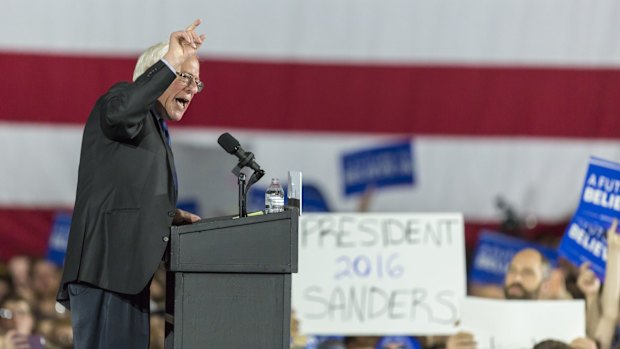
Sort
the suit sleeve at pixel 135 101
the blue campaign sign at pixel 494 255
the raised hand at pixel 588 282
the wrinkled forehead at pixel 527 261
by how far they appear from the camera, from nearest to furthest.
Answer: the suit sleeve at pixel 135 101
the raised hand at pixel 588 282
the wrinkled forehead at pixel 527 261
the blue campaign sign at pixel 494 255

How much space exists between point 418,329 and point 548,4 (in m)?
2.28

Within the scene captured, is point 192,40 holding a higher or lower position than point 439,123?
lower

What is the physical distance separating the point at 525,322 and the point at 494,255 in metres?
1.14

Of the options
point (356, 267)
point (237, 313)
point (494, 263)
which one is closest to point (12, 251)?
point (356, 267)

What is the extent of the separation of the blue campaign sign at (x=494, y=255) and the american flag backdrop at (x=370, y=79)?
1.03ft

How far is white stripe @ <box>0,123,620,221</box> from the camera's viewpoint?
688 centimetres

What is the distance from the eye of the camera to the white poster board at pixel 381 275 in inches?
225

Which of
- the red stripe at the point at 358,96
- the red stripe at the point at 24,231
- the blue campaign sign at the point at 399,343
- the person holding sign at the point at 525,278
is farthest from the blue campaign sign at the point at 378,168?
the red stripe at the point at 24,231

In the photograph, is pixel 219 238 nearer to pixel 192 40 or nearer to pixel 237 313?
pixel 237 313

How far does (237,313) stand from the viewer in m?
3.06

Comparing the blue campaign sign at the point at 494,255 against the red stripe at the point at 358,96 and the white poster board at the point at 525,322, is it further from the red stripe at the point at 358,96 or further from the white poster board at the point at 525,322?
the white poster board at the point at 525,322

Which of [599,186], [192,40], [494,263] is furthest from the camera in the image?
[494,263]

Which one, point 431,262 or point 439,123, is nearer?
point 431,262

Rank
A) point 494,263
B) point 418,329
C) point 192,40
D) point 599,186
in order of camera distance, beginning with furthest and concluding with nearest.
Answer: point 494,263 < point 418,329 < point 599,186 < point 192,40
